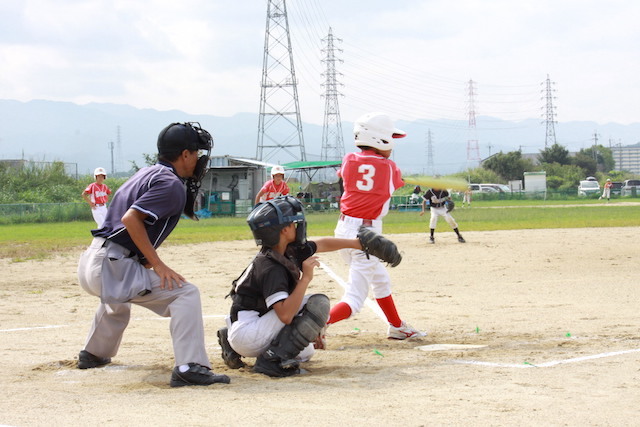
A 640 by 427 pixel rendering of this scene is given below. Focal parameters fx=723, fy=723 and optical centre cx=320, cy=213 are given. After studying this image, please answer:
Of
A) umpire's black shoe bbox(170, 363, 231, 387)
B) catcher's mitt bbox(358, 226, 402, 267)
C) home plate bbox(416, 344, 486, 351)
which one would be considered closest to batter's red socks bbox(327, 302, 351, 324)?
home plate bbox(416, 344, 486, 351)

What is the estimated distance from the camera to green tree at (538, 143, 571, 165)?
89.1m

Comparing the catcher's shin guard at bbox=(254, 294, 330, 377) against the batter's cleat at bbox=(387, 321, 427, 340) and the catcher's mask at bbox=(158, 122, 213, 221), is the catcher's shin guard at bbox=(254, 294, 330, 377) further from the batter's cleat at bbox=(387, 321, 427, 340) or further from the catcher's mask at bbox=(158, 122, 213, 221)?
the batter's cleat at bbox=(387, 321, 427, 340)

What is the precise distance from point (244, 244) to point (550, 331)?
41.0ft

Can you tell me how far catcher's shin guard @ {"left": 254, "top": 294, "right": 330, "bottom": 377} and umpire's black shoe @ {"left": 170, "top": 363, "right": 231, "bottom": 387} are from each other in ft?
1.38

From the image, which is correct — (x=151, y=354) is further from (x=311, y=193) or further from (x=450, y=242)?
(x=311, y=193)

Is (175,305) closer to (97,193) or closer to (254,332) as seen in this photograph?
(254,332)

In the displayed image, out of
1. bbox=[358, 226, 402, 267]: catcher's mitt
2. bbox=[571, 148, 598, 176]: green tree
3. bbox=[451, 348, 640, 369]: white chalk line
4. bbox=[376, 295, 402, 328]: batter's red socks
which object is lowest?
bbox=[451, 348, 640, 369]: white chalk line

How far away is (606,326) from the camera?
7.00 meters

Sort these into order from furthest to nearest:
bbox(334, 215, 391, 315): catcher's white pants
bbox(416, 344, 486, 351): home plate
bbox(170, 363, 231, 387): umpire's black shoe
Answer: bbox(334, 215, 391, 315): catcher's white pants < bbox(416, 344, 486, 351): home plate < bbox(170, 363, 231, 387): umpire's black shoe

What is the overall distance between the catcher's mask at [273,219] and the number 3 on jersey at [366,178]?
5.22 ft

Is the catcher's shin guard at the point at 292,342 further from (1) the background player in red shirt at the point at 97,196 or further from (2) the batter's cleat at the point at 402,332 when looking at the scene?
(1) the background player in red shirt at the point at 97,196

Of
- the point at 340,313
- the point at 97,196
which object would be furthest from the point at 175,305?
Answer: the point at 97,196

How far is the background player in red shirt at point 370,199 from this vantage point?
22.1 feet

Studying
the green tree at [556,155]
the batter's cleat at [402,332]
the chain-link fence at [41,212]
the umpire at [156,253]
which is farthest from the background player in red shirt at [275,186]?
the green tree at [556,155]
